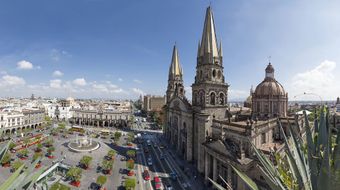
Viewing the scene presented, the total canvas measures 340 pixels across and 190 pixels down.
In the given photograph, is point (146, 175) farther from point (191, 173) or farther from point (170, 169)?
point (191, 173)

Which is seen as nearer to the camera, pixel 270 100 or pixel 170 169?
pixel 270 100

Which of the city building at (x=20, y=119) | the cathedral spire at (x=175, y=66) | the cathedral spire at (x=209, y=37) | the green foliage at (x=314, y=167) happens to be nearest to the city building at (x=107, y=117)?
the city building at (x=20, y=119)

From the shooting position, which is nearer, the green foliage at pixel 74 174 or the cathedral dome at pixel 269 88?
the green foliage at pixel 74 174

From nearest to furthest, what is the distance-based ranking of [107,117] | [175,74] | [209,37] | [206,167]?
[206,167]
[209,37]
[175,74]
[107,117]

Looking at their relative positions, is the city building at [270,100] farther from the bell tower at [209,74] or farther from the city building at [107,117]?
the city building at [107,117]

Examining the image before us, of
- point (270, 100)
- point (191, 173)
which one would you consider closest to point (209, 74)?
point (270, 100)

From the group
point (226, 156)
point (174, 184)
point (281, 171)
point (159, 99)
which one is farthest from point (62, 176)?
point (159, 99)

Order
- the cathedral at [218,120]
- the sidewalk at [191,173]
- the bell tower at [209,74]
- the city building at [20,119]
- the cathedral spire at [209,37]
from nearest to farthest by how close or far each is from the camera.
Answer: the cathedral at [218,120] → the sidewalk at [191,173] → the bell tower at [209,74] → the cathedral spire at [209,37] → the city building at [20,119]

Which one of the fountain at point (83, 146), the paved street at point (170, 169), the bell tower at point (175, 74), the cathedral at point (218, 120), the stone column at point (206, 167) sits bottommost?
the paved street at point (170, 169)

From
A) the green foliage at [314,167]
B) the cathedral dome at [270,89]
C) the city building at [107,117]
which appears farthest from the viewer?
the city building at [107,117]

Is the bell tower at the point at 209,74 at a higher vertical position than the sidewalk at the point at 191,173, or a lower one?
higher
